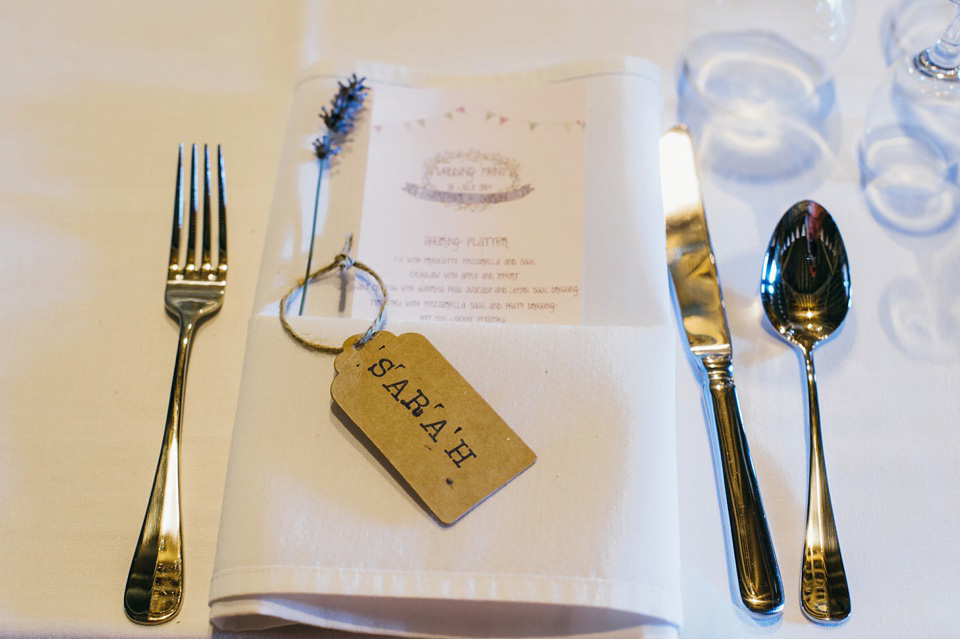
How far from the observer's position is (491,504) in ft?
1.76

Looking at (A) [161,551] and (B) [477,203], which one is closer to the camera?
(A) [161,551]

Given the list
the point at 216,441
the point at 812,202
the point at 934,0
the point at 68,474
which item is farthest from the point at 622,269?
the point at 934,0

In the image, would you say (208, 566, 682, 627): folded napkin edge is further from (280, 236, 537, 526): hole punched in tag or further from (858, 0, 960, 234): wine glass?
(858, 0, 960, 234): wine glass

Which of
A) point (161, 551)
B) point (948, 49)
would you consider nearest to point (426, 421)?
point (161, 551)

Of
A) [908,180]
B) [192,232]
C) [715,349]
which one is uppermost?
[908,180]

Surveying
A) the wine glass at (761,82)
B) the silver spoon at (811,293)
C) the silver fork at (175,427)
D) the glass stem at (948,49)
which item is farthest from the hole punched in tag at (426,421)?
the glass stem at (948,49)

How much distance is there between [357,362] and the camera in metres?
0.58

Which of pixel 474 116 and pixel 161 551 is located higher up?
pixel 474 116

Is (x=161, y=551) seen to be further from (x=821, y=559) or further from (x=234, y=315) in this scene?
(x=821, y=559)

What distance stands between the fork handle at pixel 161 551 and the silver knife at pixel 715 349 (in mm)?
465

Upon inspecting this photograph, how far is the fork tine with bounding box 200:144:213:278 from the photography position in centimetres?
74

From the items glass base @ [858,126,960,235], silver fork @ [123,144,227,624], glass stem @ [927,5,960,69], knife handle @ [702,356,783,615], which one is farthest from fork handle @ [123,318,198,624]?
glass stem @ [927,5,960,69]

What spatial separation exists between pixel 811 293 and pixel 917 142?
0.89ft

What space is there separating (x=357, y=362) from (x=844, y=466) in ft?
1.46
